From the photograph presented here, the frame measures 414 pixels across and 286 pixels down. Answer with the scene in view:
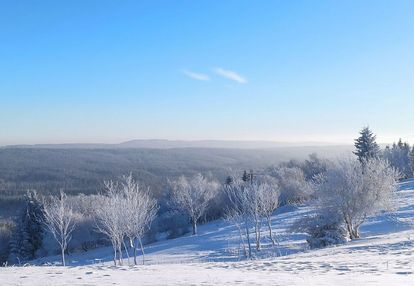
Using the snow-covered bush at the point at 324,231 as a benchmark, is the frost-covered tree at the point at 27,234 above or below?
below

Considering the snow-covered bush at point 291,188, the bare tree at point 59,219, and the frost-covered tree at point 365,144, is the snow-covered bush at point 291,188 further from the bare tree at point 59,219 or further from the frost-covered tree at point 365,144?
the bare tree at point 59,219

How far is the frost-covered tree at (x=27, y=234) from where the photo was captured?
2539 inches

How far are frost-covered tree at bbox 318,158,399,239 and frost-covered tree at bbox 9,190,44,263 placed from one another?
45.3 metres

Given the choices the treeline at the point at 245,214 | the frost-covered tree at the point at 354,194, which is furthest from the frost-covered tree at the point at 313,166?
the frost-covered tree at the point at 354,194

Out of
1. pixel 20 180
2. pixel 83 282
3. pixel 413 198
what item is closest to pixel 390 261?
pixel 83 282

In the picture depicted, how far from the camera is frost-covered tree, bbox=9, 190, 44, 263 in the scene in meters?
64.5

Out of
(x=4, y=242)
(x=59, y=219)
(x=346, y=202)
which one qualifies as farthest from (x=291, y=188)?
(x=59, y=219)

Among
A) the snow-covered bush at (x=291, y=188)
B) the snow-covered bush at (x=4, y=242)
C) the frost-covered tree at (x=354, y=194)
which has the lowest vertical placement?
the snow-covered bush at (x=4, y=242)

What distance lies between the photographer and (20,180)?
163375 mm

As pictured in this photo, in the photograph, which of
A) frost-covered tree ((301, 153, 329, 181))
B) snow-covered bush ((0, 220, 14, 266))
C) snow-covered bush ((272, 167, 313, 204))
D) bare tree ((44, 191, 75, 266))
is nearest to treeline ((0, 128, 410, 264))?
bare tree ((44, 191, 75, 266))

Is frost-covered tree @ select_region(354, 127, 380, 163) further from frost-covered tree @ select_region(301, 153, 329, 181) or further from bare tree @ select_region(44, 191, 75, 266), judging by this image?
bare tree @ select_region(44, 191, 75, 266)

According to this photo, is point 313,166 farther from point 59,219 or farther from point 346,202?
point 59,219

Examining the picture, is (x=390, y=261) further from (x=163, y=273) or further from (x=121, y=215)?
(x=121, y=215)

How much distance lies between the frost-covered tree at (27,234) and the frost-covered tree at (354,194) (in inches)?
1782
